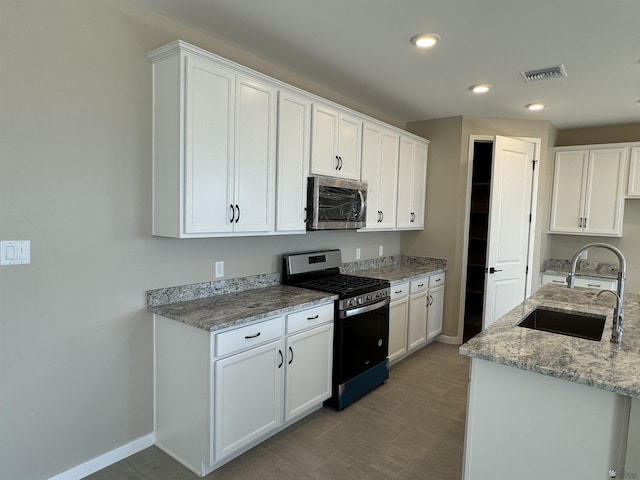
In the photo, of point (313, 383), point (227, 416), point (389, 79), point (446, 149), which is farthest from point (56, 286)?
point (446, 149)

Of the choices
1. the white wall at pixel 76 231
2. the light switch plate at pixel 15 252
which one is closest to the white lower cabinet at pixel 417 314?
the white wall at pixel 76 231

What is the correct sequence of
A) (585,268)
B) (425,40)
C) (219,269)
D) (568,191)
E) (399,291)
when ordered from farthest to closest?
1. (585,268)
2. (568,191)
3. (399,291)
4. (219,269)
5. (425,40)

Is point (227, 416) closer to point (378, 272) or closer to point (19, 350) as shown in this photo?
point (19, 350)

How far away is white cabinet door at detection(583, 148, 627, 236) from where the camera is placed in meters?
4.52

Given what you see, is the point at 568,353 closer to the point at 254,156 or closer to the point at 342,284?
the point at 342,284

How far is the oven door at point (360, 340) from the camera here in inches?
115

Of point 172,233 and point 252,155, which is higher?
point 252,155

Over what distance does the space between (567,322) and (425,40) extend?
2019 mm

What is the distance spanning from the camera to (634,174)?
4441 millimetres

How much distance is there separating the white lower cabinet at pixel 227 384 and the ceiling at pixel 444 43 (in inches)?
72.9

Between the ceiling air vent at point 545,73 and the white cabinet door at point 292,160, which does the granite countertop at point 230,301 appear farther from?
the ceiling air vent at point 545,73

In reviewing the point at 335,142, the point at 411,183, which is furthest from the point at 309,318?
the point at 411,183

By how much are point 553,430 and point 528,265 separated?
10.5ft

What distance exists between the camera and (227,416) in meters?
2.21
